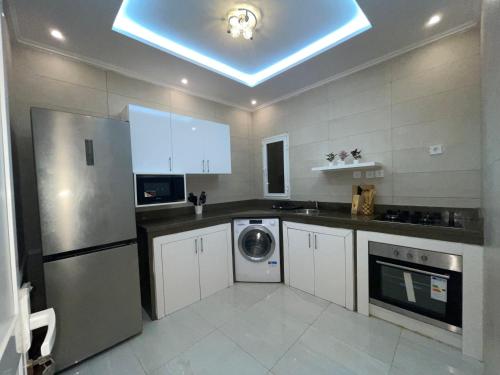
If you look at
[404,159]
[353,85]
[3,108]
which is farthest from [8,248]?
[353,85]

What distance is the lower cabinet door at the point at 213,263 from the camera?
235 cm

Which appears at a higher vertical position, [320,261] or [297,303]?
[320,261]

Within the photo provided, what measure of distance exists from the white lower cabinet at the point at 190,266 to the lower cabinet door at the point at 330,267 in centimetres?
103

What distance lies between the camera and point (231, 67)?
2.58 metres

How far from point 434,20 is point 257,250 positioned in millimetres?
2769

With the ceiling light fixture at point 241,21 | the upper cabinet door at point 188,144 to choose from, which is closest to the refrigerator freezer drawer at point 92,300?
the upper cabinet door at point 188,144

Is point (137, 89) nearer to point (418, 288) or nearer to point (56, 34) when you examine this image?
point (56, 34)

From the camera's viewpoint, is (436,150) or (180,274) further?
(180,274)

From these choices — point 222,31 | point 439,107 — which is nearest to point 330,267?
point 439,107

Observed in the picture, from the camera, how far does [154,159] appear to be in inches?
88.0

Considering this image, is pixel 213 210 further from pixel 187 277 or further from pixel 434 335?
pixel 434 335

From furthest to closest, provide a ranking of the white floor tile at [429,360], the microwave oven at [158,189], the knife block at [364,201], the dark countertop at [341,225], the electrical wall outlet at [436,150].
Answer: the knife block at [364,201] < the microwave oven at [158,189] < the electrical wall outlet at [436,150] < the dark countertop at [341,225] < the white floor tile at [429,360]

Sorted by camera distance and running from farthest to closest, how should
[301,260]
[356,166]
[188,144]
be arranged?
[188,144], [301,260], [356,166]

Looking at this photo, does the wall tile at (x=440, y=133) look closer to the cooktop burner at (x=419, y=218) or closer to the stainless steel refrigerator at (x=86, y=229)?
the cooktop burner at (x=419, y=218)
